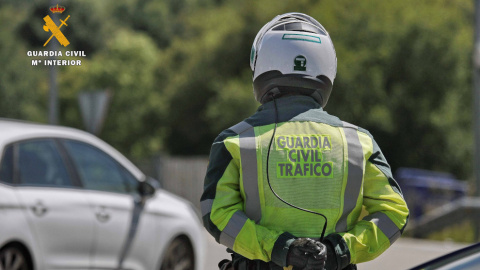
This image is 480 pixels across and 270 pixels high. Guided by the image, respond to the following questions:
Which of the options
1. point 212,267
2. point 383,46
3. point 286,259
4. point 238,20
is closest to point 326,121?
point 286,259

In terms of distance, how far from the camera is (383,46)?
1368 inches

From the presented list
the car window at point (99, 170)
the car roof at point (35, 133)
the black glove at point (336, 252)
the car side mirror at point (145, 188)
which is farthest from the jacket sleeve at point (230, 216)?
the car side mirror at point (145, 188)

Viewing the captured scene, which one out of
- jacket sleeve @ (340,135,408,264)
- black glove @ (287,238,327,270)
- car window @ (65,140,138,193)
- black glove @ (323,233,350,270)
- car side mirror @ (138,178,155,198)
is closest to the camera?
black glove @ (287,238,327,270)

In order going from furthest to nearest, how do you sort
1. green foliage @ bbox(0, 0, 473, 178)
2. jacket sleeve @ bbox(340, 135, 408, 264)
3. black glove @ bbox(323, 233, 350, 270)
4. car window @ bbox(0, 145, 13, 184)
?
green foliage @ bbox(0, 0, 473, 178)
car window @ bbox(0, 145, 13, 184)
jacket sleeve @ bbox(340, 135, 408, 264)
black glove @ bbox(323, 233, 350, 270)

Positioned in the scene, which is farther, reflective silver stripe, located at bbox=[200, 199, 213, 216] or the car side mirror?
the car side mirror

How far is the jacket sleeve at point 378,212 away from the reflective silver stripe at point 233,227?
0.34 m

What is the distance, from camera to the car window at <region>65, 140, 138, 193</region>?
7.71 meters

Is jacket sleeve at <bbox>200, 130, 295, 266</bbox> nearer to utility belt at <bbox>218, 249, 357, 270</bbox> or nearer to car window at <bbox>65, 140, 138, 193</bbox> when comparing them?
utility belt at <bbox>218, 249, 357, 270</bbox>

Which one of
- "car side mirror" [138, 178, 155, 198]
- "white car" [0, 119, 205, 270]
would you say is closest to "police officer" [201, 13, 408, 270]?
Answer: "white car" [0, 119, 205, 270]

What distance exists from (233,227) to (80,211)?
4.55m

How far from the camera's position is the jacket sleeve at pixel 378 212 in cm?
304

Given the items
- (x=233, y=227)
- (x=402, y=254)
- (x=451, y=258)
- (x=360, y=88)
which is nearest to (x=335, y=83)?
(x=360, y=88)

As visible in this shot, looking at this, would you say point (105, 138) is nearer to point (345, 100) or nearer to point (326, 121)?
point (345, 100)

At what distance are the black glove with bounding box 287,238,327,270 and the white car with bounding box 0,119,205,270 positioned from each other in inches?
165
